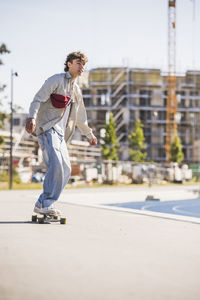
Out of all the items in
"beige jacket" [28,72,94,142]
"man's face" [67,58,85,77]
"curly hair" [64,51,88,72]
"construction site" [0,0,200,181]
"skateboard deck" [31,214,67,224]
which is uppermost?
"construction site" [0,0,200,181]

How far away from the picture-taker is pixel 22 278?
3.46m

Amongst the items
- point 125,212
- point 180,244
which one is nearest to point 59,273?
point 180,244

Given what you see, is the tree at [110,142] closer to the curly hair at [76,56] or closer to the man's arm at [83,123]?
the man's arm at [83,123]

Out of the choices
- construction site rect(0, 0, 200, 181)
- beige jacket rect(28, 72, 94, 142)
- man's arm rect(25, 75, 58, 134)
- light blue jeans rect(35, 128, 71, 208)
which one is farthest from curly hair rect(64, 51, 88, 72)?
construction site rect(0, 0, 200, 181)

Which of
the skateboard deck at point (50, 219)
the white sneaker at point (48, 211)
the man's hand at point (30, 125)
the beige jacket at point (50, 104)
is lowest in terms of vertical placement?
the skateboard deck at point (50, 219)

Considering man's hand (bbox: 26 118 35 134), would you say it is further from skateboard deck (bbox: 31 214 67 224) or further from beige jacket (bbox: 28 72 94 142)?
skateboard deck (bbox: 31 214 67 224)

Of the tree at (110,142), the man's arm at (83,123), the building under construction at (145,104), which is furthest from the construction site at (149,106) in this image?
the man's arm at (83,123)

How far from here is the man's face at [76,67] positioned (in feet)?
23.8

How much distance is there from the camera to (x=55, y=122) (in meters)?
7.14

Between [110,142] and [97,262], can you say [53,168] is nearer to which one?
[97,262]

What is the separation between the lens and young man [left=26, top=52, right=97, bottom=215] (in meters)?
Result: 6.98

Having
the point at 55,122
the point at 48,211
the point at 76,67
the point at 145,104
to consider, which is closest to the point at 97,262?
the point at 48,211

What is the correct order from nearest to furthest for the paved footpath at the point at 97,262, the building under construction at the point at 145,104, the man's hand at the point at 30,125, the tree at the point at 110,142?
the paved footpath at the point at 97,262 → the man's hand at the point at 30,125 → the tree at the point at 110,142 → the building under construction at the point at 145,104

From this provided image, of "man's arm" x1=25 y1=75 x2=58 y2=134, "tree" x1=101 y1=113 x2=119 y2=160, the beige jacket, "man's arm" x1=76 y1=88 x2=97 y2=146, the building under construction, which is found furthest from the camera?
the building under construction
